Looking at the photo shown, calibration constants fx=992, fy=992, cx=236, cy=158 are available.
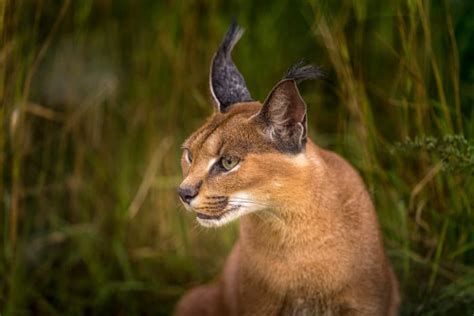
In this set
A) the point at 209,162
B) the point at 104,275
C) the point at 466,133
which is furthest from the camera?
the point at 104,275

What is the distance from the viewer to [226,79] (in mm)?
3654

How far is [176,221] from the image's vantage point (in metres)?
5.09

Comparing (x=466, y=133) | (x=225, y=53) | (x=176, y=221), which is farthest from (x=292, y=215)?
(x=176, y=221)

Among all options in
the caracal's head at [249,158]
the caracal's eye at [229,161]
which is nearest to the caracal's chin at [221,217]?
the caracal's head at [249,158]

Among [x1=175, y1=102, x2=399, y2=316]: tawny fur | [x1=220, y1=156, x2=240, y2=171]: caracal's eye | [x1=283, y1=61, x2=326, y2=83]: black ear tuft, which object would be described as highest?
[x1=283, y1=61, x2=326, y2=83]: black ear tuft

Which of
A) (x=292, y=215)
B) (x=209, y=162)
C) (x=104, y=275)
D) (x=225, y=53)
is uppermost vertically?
(x=225, y=53)

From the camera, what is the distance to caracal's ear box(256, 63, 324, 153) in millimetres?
3188

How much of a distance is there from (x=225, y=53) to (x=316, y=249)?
80cm

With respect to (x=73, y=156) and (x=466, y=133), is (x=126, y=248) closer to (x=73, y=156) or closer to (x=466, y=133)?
(x=73, y=156)

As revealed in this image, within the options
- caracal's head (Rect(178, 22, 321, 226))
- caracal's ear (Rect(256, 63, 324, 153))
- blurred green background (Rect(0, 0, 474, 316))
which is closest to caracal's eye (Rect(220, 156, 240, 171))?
caracal's head (Rect(178, 22, 321, 226))

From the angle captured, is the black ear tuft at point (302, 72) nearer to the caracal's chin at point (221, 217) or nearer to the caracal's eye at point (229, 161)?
the caracal's eye at point (229, 161)

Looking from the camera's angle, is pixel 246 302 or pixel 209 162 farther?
pixel 246 302

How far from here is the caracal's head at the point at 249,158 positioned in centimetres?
322

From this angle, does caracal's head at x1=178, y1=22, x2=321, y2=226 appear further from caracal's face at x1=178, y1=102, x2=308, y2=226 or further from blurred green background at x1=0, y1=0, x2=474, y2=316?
blurred green background at x1=0, y1=0, x2=474, y2=316
